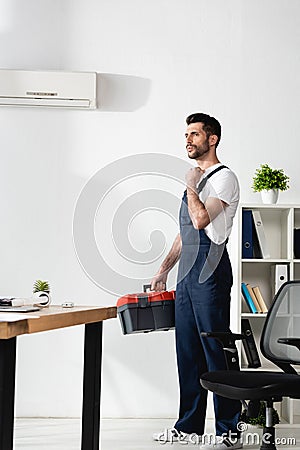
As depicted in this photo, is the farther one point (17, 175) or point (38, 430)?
point (17, 175)

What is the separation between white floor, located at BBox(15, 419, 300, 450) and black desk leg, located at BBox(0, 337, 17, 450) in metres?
1.72

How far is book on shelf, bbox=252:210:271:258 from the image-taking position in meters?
4.38

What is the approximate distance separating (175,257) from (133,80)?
1.28m

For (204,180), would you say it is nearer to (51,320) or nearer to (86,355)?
(86,355)

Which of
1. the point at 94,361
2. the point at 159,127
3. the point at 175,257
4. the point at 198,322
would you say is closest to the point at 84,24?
the point at 159,127

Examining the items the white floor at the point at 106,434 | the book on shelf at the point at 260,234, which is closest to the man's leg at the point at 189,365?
the white floor at the point at 106,434

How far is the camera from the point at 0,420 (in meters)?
2.08

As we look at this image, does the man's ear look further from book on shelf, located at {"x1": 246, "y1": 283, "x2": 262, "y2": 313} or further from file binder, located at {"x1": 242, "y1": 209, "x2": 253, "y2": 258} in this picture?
book on shelf, located at {"x1": 246, "y1": 283, "x2": 262, "y2": 313}

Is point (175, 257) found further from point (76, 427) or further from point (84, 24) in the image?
point (84, 24)

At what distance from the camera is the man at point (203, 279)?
3.63m

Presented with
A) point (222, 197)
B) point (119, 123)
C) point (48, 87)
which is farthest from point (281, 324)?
point (48, 87)

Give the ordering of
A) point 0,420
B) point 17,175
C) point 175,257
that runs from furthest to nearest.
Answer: point 17,175 < point 175,257 < point 0,420

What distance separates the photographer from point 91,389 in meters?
3.08

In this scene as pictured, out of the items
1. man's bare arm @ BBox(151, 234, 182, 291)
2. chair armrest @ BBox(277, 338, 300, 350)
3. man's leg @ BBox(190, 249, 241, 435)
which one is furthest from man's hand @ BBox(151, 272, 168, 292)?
chair armrest @ BBox(277, 338, 300, 350)
